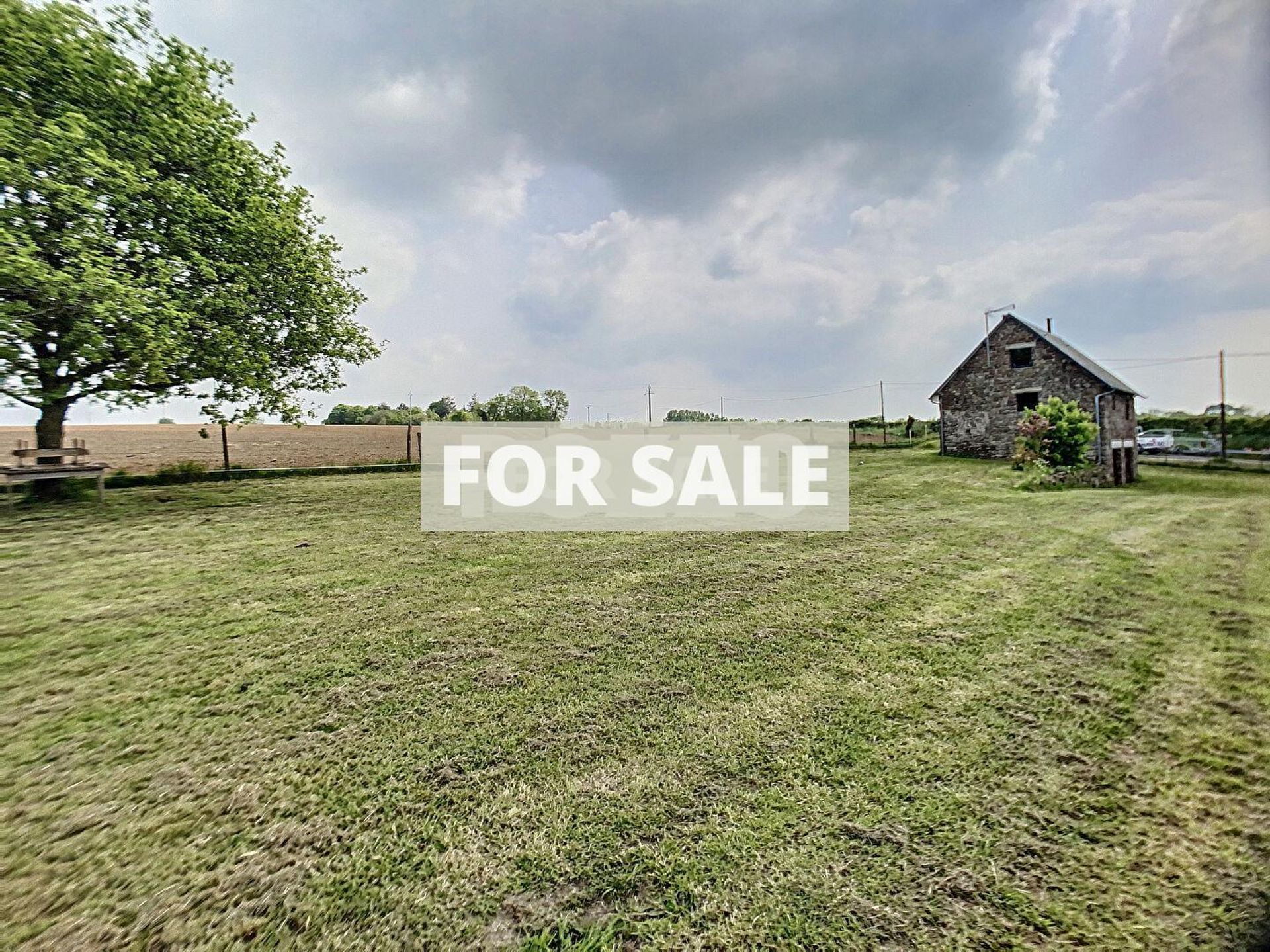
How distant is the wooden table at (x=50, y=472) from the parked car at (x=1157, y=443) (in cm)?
4026

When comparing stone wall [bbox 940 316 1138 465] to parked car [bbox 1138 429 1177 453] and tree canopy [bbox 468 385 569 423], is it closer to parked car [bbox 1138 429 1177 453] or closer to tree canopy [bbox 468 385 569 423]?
parked car [bbox 1138 429 1177 453]

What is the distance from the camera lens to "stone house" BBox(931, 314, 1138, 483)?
17328mm

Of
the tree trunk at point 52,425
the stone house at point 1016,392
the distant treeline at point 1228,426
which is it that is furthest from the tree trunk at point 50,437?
the stone house at point 1016,392

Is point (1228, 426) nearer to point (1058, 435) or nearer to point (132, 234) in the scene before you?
point (1058, 435)

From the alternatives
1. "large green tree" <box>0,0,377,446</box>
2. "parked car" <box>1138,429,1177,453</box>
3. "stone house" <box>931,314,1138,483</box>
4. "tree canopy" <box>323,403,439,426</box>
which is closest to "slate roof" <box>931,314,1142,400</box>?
"stone house" <box>931,314,1138,483</box>

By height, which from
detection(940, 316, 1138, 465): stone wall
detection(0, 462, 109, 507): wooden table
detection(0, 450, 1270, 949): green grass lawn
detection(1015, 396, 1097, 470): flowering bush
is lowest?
detection(0, 450, 1270, 949): green grass lawn

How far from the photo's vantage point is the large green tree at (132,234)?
7570mm

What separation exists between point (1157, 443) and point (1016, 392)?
14911 mm

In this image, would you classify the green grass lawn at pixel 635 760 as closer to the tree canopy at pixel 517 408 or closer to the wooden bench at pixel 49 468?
the wooden bench at pixel 49 468

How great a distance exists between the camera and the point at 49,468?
27.5 feet

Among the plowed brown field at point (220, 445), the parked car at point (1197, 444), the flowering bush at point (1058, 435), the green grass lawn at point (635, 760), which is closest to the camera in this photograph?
the green grass lawn at point (635, 760)

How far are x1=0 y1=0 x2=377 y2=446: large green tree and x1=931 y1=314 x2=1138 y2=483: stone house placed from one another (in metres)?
23.7

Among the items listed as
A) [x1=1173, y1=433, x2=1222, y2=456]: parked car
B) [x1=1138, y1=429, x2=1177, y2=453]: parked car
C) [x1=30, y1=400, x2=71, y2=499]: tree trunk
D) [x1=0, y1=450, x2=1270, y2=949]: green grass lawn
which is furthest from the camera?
[x1=1138, y1=429, x2=1177, y2=453]: parked car

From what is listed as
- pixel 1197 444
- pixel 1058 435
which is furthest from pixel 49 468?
pixel 1197 444
